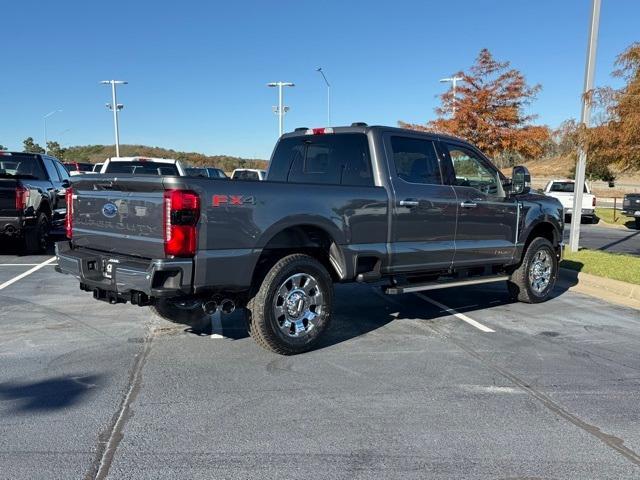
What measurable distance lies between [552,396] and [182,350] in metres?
3.21

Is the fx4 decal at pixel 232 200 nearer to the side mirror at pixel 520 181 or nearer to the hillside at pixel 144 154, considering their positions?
the side mirror at pixel 520 181

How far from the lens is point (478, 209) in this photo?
707 centimetres

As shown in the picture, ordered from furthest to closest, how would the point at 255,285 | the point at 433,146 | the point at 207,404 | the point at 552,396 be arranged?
1. the point at 433,146
2. the point at 255,285
3. the point at 552,396
4. the point at 207,404

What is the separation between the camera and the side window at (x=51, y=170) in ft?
40.0

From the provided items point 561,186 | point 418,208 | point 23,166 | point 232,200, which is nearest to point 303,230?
point 232,200

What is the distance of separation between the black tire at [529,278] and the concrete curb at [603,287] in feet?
3.30

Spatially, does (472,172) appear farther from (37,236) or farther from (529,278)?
(37,236)

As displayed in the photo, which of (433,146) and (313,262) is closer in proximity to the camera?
(313,262)

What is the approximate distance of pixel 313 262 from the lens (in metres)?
5.50

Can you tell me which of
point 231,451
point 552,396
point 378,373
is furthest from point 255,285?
point 552,396

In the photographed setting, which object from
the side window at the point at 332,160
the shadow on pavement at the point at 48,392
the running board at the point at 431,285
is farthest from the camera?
the side window at the point at 332,160

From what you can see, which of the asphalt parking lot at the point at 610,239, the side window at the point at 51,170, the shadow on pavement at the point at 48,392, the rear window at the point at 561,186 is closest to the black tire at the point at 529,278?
the shadow on pavement at the point at 48,392

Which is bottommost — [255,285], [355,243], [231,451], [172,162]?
[231,451]

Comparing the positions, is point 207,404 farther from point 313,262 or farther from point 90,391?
point 313,262
